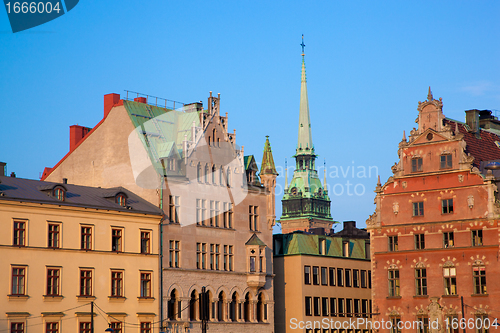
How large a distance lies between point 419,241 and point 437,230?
94.7 inches

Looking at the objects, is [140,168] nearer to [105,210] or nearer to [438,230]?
[105,210]

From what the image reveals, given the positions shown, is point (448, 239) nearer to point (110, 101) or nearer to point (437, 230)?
point (437, 230)

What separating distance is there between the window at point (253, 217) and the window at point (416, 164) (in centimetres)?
1684

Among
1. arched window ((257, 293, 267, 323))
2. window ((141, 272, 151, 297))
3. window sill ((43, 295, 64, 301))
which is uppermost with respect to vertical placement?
window ((141, 272, 151, 297))

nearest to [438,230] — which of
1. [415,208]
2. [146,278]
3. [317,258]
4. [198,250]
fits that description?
[415,208]

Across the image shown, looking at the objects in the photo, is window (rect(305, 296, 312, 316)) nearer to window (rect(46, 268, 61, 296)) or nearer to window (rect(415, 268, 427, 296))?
window (rect(415, 268, 427, 296))

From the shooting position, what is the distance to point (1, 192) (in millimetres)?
65625

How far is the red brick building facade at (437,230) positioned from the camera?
79000 mm

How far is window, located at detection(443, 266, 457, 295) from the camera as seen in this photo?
80.4m

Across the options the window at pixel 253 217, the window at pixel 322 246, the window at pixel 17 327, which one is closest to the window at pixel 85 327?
the window at pixel 17 327

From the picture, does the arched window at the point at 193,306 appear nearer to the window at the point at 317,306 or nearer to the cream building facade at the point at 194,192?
the cream building facade at the point at 194,192

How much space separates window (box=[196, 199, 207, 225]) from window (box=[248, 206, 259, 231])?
6576 millimetres

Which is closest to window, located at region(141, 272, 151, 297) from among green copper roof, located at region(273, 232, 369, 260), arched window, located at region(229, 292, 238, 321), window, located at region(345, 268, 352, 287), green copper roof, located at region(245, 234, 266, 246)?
arched window, located at region(229, 292, 238, 321)

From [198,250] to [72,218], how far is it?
1516cm
